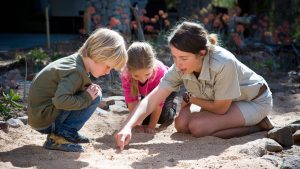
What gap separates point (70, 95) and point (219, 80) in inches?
46.5

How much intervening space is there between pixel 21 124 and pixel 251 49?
6.59 m

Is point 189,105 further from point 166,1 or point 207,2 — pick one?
point 166,1

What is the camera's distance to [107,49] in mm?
3574

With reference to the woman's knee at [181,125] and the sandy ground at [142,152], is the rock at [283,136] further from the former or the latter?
the woman's knee at [181,125]

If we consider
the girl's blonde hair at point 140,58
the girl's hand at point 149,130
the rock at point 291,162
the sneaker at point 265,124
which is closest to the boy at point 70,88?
the girl's blonde hair at point 140,58

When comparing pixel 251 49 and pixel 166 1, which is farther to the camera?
pixel 166 1

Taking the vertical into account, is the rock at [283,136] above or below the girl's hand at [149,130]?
above

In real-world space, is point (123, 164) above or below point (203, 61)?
below

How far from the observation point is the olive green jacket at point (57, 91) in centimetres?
352

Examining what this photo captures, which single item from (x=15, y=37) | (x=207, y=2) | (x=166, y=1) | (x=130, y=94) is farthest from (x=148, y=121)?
(x=166, y=1)

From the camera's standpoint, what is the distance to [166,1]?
1520 cm

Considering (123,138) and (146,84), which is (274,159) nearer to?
(123,138)

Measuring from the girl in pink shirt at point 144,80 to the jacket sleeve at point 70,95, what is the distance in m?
0.72

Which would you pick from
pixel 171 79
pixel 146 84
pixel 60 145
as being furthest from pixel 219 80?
pixel 60 145
